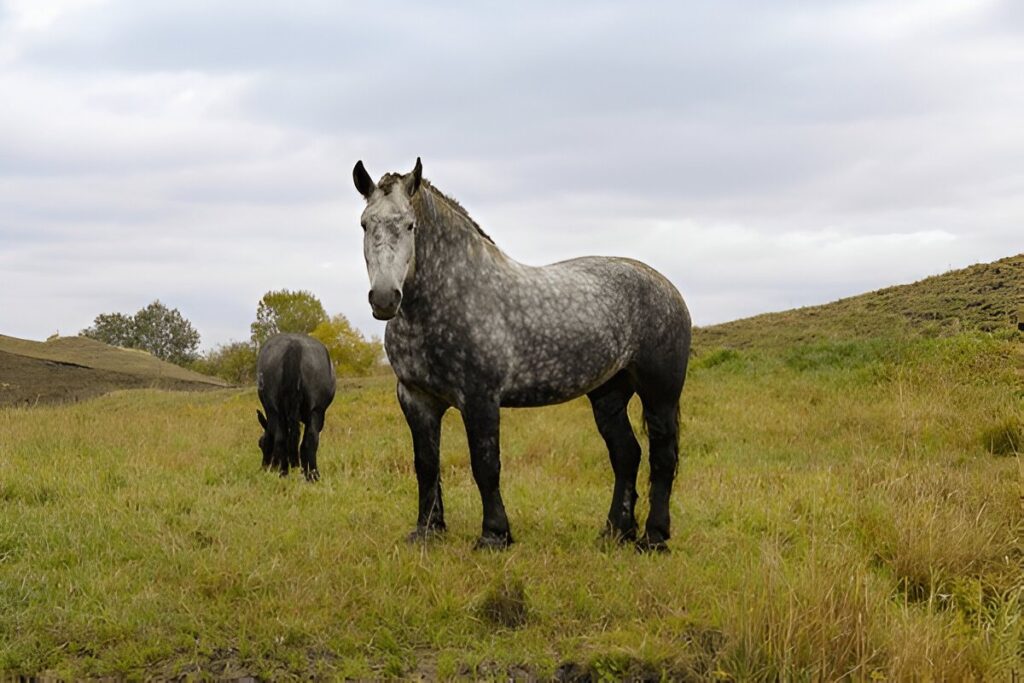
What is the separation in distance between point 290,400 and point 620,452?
512cm

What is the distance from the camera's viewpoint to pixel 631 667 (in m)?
4.63

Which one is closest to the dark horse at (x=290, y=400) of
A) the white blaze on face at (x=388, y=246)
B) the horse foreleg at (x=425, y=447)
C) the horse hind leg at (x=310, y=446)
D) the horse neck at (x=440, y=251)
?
the horse hind leg at (x=310, y=446)

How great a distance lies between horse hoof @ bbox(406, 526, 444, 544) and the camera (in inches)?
259

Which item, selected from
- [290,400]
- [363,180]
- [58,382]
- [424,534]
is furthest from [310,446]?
[58,382]

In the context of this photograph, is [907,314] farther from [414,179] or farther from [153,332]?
[153,332]

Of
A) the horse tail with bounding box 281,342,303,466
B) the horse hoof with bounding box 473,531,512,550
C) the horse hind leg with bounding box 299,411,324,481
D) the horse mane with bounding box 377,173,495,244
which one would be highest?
the horse mane with bounding box 377,173,495,244

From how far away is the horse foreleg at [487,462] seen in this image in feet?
20.1

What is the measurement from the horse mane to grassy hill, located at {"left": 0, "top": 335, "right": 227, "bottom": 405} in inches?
1013

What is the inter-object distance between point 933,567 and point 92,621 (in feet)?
19.2

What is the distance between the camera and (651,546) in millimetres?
6766

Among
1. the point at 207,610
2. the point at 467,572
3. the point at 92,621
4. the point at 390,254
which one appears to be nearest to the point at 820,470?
the point at 467,572

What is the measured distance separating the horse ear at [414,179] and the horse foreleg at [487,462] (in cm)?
162

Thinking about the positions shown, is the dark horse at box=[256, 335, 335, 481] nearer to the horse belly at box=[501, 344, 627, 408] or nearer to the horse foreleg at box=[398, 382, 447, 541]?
the horse foreleg at box=[398, 382, 447, 541]

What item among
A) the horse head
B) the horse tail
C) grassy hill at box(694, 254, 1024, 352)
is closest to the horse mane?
the horse head
